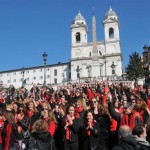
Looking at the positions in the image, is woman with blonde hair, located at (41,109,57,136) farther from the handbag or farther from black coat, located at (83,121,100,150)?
black coat, located at (83,121,100,150)

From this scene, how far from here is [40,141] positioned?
6.84 m

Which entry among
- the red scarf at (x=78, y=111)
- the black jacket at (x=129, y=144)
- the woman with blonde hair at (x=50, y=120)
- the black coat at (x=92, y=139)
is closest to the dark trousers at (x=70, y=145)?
the black coat at (x=92, y=139)

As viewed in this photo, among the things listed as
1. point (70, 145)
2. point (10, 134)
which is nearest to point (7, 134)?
point (10, 134)

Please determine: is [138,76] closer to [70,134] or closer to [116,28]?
[116,28]

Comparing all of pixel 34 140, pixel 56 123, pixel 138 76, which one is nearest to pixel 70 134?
pixel 56 123

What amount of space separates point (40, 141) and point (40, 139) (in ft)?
0.15

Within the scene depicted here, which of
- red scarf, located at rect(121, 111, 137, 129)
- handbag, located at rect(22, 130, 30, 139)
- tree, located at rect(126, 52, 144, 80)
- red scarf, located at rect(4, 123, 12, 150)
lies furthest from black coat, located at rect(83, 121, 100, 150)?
tree, located at rect(126, 52, 144, 80)

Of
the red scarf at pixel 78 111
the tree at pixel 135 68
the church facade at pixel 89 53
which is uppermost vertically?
the church facade at pixel 89 53

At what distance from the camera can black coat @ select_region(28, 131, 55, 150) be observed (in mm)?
6684

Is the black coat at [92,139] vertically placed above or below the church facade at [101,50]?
below

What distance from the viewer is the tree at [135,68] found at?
5744 cm

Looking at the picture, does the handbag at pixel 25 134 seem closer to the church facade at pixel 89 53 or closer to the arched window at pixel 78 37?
the church facade at pixel 89 53

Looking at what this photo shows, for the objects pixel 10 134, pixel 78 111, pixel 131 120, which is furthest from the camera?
pixel 78 111

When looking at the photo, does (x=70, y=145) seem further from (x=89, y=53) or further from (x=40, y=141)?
(x=89, y=53)
